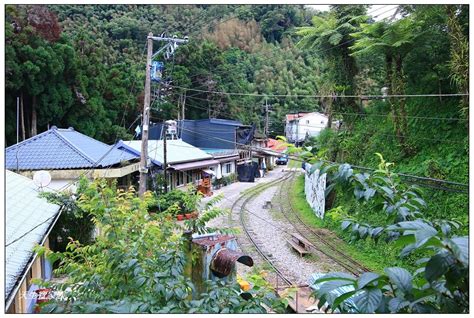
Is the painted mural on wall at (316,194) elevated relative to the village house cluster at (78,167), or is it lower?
lower

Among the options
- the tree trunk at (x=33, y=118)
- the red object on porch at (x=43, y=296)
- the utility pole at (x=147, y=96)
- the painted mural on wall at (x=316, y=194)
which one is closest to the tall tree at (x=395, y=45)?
the painted mural on wall at (x=316, y=194)

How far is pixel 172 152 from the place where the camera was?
22000mm

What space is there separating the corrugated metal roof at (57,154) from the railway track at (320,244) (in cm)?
684

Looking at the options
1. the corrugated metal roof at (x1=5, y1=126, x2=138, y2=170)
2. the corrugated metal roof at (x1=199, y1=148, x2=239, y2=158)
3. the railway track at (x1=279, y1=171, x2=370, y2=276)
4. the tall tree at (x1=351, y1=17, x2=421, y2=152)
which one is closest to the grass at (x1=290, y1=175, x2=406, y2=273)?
the railway track at (x1=279, y1=171, x2=370, y2=276)

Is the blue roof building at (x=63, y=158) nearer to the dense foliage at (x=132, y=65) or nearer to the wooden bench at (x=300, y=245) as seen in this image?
the dense foliage at (x=132, y=65)

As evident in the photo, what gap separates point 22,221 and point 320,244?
9.08m

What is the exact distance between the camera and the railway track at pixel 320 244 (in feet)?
34.1

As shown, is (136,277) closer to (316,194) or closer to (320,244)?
(320,244)

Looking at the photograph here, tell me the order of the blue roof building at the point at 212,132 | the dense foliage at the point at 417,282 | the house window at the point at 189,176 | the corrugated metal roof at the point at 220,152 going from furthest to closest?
the blue roof building at the point at 212,132
the corrugated metal roof at the point at 220,152
the house window at the point at 189,176
the dense foliage at the point at 417,282

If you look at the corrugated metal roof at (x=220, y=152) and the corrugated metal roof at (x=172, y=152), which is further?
the corrugated metal roof at (x=220, y=152)

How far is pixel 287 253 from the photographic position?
12.0 metres

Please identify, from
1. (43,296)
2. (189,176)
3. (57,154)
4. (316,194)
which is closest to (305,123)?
(189,176)

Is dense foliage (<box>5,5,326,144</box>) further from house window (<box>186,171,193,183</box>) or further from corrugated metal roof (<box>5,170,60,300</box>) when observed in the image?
house window (<box>186,171,193,183</box>)

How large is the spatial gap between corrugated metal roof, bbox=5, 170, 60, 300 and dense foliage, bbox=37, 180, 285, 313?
0.97 meters
